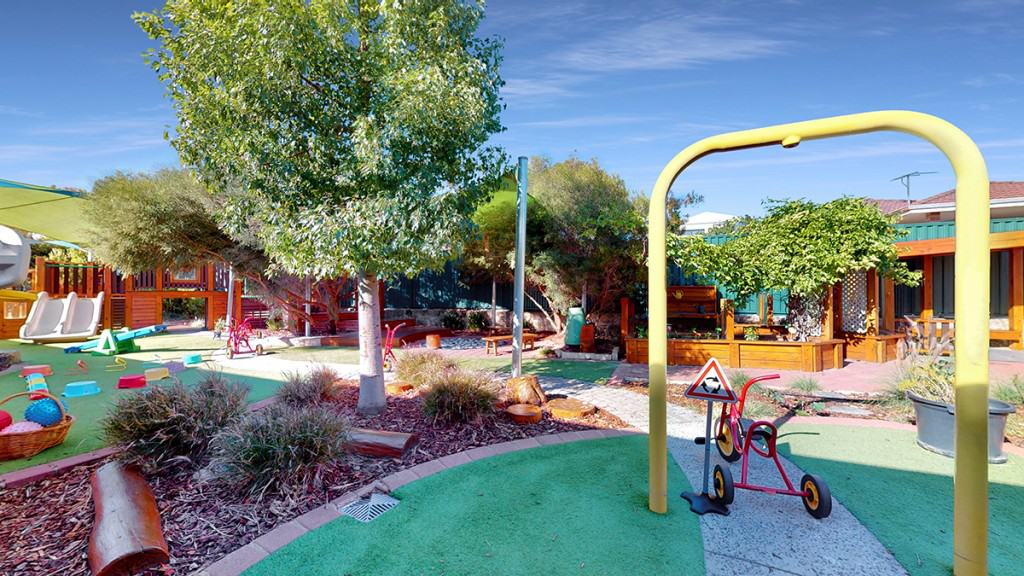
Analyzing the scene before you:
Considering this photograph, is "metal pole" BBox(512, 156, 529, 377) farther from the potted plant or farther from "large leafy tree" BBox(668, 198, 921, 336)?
the potted plant

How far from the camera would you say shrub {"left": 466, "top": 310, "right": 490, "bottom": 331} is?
580 inches

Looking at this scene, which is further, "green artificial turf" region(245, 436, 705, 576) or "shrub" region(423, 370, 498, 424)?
"shrub" region(423, 370, 498, 424)

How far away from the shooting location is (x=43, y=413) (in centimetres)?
441

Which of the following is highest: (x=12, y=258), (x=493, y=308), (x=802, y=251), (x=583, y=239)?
(x=583, y=239)

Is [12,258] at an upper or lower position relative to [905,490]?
upper

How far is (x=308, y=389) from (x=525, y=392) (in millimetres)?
2715

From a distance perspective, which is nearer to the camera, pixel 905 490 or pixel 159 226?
pixel 905 490

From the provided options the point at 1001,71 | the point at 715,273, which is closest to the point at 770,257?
the point at 715,273

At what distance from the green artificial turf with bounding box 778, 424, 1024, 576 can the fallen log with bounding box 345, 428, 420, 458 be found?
355cm

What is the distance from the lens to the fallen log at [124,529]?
2496mm

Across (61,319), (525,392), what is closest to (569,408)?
(525,392)

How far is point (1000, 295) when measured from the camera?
11.2 meters

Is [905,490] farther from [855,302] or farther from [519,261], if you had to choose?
[855,302]

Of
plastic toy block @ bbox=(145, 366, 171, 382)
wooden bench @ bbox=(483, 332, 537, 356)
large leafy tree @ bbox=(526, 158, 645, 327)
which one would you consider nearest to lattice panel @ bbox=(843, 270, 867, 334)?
large leafy tree @ bbox=(526, 158, 645, 327)
